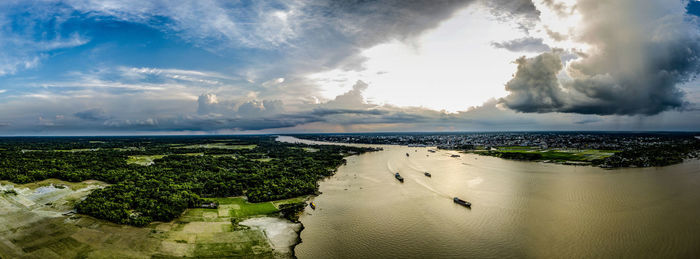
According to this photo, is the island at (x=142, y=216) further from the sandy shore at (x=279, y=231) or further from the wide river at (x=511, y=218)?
the wide river at (x=511, y=218)

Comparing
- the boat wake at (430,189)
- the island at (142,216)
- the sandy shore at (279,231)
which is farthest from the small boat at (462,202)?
the sandy shore at (279,231)

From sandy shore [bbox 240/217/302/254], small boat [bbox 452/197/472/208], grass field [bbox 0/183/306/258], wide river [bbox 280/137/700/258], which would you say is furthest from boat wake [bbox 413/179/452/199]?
grass field [bbox 0/183/306/258]

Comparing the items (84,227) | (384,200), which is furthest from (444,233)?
(84,227)

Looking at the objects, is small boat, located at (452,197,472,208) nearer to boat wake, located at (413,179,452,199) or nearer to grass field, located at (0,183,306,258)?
boat wake, located at (413,179,452,199)

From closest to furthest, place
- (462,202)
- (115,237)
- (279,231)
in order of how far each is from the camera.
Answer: (115,237), (279,231), (462,202)

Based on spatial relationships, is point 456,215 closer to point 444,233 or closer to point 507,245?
point 444,233

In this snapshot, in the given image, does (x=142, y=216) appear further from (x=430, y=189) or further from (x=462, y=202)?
(x=430, y=189)

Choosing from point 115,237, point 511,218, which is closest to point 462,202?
point 511,218

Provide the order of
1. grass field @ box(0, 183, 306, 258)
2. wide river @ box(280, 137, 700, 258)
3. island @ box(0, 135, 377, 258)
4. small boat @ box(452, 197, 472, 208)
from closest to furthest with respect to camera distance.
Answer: grass field @ box(0, 183, 306, 258), island @ box(0, 135, 377, 258), wide river @ box(280, 137, 700, 258), small boat @ box(452, 197, 472, 208)

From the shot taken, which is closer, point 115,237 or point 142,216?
point 115,237
